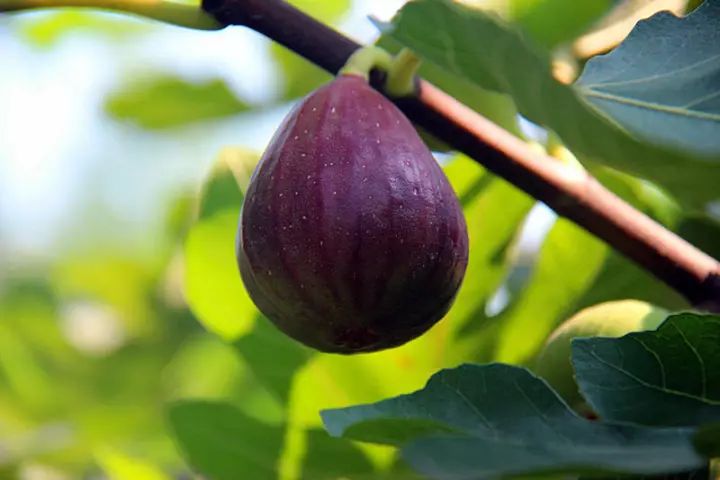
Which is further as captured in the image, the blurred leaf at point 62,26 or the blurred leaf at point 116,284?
the blurred leaf at point 116,284

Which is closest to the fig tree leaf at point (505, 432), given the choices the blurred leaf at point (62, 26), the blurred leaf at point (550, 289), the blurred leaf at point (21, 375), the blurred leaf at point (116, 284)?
the blurred leaf at point (550, 289)

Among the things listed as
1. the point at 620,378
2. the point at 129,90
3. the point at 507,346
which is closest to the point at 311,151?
the point at 620,378

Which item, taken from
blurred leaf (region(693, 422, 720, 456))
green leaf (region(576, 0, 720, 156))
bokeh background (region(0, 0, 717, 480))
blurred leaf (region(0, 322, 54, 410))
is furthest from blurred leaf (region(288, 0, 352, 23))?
blurred leaf (region(0, 322, 54, 410))

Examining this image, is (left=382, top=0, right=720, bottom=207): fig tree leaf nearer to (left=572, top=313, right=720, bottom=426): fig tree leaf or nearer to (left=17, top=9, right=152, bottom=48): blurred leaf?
(left=572, top=313, right=720, bottom=426): fig tree leaf

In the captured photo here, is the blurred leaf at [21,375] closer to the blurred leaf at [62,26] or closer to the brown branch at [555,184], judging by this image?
the blurred leaf at [62,26]

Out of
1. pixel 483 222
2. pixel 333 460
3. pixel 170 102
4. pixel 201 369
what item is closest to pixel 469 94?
pixel 483 222

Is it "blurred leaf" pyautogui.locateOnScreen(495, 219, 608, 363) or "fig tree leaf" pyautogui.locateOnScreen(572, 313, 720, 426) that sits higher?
"fig tree leaf" pyautogui.locateOnScreen(572, 313, 720, 426)
